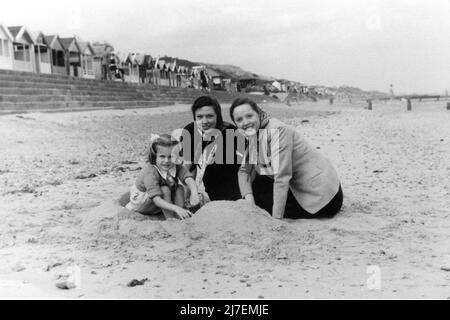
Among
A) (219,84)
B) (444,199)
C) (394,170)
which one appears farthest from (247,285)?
(219,84)

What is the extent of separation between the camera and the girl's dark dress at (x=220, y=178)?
15.4 feet

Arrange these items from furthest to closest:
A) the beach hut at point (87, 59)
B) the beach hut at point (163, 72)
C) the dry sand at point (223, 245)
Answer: the beach hut at point (163, 72)
the beach hut at point (87, 59)
the dry sand at point (223, 245)

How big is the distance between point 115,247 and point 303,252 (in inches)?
51.6

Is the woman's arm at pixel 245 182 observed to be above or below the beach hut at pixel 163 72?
below

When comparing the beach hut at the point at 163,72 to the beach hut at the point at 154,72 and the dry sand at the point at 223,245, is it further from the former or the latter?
the dry sand at the point at 223,245

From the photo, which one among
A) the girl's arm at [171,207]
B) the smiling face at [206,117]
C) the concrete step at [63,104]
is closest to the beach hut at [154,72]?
the concrete step at [63,104]

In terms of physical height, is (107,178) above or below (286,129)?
below

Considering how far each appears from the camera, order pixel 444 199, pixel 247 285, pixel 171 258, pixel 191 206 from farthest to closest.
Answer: pixel 444 199, pixel 191 206, pixel 171 258, pixel 247 285

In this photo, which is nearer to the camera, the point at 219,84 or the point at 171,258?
the point at 171,258

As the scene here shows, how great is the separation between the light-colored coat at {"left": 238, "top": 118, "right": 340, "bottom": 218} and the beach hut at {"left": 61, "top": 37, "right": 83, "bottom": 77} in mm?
32063

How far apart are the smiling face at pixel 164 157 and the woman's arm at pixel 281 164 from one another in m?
0.86

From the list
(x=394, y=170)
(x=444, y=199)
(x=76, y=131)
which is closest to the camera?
(x=444, y=199)

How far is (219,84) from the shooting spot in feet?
196

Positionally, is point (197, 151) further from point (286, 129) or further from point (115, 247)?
point (115, 247)
